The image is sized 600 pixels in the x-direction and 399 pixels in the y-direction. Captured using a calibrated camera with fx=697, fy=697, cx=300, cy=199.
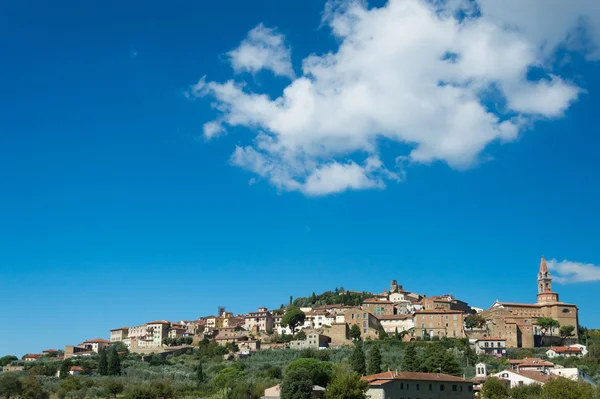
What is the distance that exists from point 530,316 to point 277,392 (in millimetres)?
66384

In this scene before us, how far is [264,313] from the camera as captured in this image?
141125 millimetres

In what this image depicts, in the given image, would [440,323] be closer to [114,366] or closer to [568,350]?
[568,350]

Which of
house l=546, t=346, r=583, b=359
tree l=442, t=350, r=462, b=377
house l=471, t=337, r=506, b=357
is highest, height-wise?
house l=471, t=337, r=506, b=357

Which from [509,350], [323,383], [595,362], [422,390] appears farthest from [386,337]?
[422,390]

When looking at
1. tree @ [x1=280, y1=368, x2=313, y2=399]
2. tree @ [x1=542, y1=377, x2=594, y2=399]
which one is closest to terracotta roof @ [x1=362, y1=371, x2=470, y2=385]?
tree @ [x1=280, y1=368, x2=313, y2=399]

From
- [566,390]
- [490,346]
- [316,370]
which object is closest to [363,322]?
[490,346]

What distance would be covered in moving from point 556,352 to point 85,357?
75775mm

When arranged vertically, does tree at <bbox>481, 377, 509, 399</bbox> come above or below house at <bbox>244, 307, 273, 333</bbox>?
below

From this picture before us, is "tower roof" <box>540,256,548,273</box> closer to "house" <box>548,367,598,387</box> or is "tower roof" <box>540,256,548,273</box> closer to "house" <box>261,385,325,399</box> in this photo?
"house" <box>548,367,598,387</box>

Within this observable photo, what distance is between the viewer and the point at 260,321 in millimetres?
137750

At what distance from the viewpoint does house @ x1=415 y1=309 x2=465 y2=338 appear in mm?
109000

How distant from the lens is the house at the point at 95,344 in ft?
455

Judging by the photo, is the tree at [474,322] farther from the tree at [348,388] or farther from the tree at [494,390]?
the tree at [348,388]

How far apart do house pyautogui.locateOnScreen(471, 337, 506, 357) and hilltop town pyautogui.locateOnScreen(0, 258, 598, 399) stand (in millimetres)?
142
